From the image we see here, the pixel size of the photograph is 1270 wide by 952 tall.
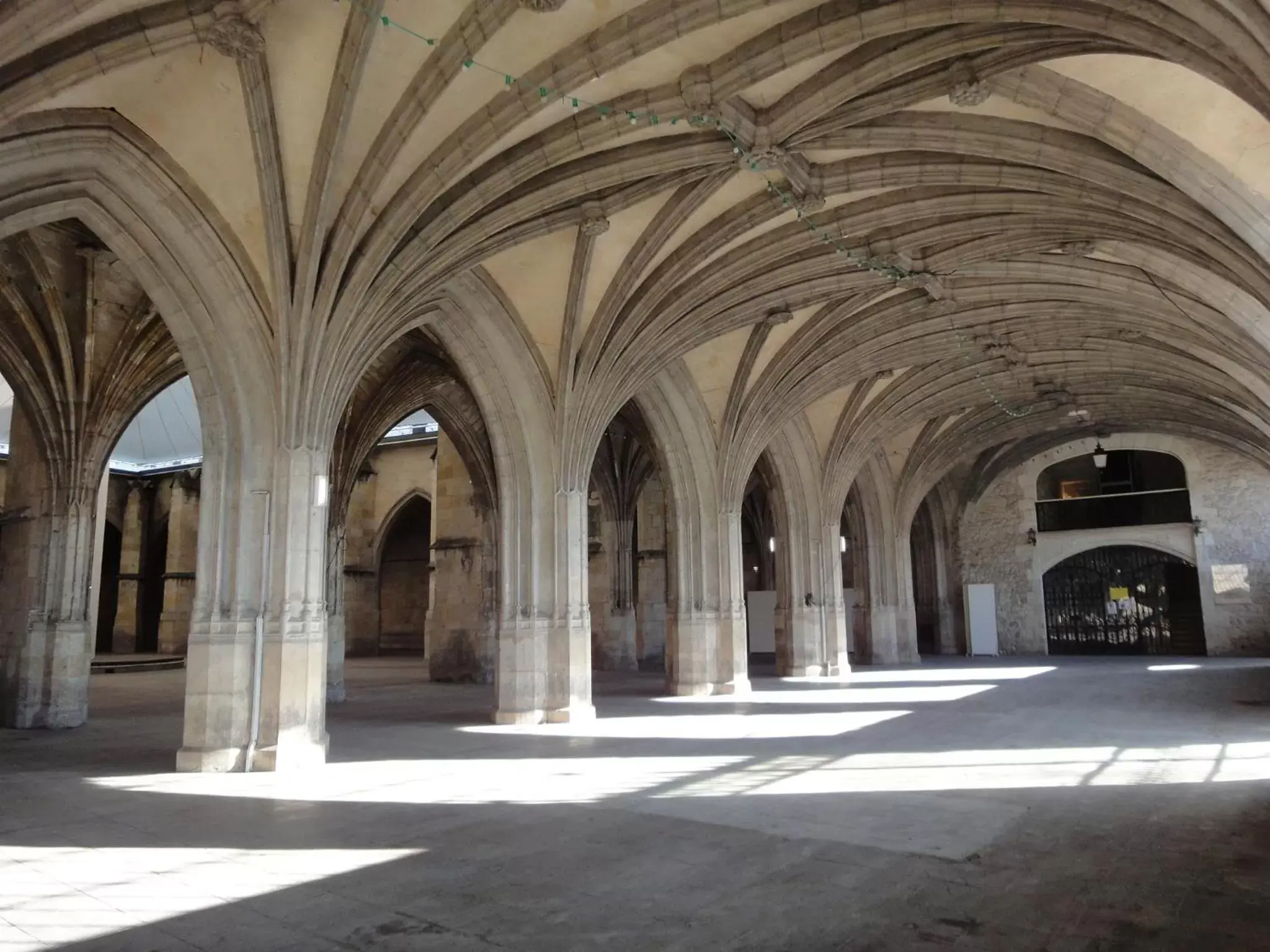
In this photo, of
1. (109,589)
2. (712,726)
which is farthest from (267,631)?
(109,589)

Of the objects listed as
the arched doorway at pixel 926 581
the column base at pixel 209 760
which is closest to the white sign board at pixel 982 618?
the arched doorway at pixel 926 581

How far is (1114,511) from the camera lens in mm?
26703

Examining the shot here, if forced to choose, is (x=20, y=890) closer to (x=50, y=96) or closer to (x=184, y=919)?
(x=184, y=919)

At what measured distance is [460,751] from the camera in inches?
373

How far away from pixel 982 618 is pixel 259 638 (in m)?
23.7

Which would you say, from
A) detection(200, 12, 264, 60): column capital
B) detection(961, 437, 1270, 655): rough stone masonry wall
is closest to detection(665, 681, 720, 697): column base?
detection(200, 12, 264, 60): column capital

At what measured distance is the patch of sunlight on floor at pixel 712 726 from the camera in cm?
1053

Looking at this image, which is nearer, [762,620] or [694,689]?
[694,689]

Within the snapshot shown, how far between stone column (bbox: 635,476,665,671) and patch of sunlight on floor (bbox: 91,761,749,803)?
15.9 metres

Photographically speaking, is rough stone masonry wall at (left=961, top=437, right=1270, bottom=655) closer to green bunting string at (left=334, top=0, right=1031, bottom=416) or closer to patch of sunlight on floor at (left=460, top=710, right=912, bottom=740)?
green bunting string at (left=334, top=0, right=1031, bottom=416)

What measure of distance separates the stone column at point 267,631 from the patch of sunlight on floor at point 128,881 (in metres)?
3.29

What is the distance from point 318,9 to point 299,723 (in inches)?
253

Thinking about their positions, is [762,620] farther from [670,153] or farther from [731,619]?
[670,153]

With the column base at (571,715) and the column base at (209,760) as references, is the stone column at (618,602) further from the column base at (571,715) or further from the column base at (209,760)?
the column base at (209,760)
